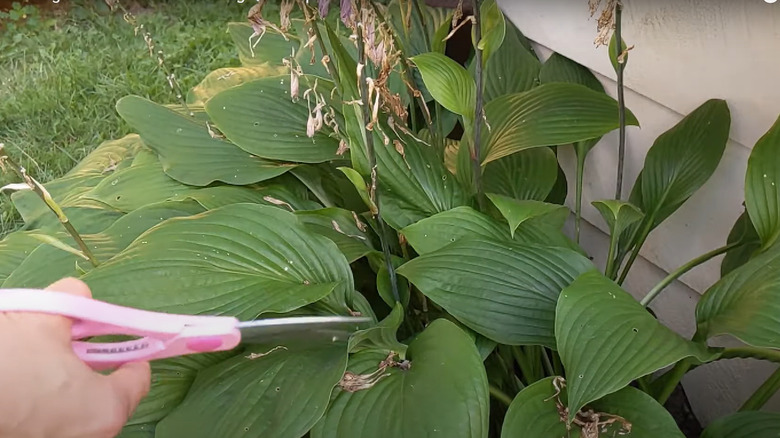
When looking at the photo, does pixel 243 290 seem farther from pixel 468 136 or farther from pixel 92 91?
pixel 92 91

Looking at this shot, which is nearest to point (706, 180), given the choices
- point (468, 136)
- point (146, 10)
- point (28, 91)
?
point (468, 136)

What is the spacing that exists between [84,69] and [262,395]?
1.66 meters

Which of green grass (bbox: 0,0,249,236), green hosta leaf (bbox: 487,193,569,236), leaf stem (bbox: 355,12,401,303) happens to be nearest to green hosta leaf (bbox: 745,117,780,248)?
green hosta leaf (bbox: 487,193,569,236)

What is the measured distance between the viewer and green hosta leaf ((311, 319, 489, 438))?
2.29 feet

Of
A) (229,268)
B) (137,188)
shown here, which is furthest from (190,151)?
(229,268)

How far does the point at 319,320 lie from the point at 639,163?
657 millimetres

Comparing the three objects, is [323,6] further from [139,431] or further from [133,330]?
[139,431]

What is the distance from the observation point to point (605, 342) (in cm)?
69

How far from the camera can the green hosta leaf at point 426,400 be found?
2.29 ft

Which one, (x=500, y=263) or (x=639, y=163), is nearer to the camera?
(x=500, y=263)

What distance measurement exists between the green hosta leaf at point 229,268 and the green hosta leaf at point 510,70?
53 centimetres

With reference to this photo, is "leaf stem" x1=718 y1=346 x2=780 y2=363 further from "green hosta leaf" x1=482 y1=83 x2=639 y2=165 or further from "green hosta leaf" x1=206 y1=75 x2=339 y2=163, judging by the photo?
"green hosta leaf" x1=206 y1=75 x2=339 y2=163

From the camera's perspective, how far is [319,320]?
2.47ft

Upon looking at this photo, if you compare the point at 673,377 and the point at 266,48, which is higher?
the point at 266,48
